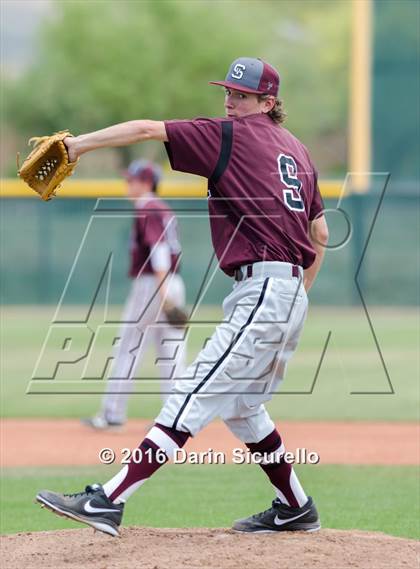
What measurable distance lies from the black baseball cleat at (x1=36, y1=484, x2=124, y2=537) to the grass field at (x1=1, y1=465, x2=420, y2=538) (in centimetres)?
133

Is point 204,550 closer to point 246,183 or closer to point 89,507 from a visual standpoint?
point 89,507

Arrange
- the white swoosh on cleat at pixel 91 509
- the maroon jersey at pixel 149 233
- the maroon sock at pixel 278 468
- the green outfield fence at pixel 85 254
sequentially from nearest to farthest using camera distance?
A: 1. the white swoosh on cleat at pixel 91 509
2. the maroon sock at pixel 278 468
3. the maroon jersey at pixel 149 233
4. the green outfield fence at pixel 85 254

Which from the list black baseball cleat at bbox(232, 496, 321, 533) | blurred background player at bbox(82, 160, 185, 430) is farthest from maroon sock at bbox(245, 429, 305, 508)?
blurred background player at bbox(82, 160, 185, 430)

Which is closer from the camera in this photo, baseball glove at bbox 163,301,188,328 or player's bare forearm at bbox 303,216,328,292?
player's bare forearm at bbox 303,216,328,292

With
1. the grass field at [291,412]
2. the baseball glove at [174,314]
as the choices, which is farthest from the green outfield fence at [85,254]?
the baseball glove at [174,314]

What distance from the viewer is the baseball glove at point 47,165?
16.7 ft

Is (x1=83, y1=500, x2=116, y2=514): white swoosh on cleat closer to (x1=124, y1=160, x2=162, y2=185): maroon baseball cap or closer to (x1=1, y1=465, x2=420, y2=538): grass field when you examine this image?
(x1=1, y1=465, x2=420, y2=538): grass field

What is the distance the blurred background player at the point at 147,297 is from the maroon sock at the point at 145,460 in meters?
4.09

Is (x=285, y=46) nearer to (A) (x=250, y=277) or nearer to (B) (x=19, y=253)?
(B) (x=19, y=253)

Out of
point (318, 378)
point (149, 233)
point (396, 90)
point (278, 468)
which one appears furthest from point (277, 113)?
point (396, 90)

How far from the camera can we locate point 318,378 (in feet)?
43.1

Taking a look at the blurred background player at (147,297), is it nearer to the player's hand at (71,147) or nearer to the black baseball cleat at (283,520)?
the black baseball cleat at (283,520)

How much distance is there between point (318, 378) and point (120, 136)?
337 inches

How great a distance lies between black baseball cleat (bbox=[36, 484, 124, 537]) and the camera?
4.99m
